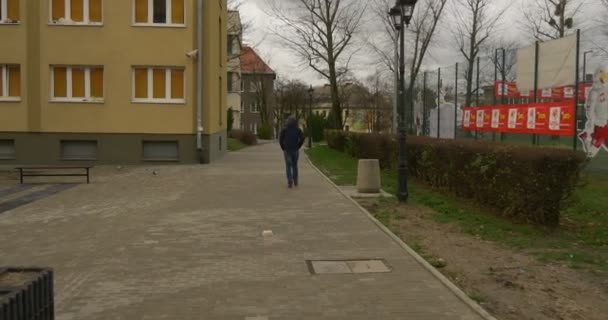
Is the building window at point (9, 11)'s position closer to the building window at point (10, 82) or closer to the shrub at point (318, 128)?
the building window at point (10, 82)

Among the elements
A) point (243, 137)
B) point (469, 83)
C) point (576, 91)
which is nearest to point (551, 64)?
point (576, 91)

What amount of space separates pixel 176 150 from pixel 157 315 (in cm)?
1946

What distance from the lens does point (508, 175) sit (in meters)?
10.4

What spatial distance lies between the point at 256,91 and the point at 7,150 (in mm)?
59383

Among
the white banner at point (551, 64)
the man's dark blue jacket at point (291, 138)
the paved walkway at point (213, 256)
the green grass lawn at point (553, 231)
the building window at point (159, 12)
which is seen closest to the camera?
the paved walkway at point (213, 256)

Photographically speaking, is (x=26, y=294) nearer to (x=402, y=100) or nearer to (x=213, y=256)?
(x=213, y=256)

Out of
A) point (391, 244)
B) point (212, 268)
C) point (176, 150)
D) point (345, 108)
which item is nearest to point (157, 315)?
point (212, 268)

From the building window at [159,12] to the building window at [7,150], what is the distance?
6.50 meters

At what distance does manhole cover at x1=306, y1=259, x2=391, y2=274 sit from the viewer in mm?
7148

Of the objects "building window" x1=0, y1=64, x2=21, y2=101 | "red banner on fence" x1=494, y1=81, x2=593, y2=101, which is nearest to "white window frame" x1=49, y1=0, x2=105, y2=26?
"building window" x1=0, y1=64, x2=21, y2=101

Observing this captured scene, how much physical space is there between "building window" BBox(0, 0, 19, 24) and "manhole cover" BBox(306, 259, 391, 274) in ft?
67.8

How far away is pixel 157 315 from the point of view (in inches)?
218

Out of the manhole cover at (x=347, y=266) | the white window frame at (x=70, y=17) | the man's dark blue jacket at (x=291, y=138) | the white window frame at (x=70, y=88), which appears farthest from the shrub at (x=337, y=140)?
the manhole cover at (x=347, y=266)

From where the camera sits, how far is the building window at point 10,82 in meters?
24.0
